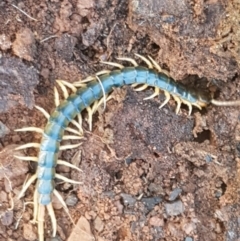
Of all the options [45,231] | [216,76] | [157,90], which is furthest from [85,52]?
[45,231]

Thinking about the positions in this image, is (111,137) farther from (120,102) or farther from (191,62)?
(191,62)

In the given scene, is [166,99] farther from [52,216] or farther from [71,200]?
[52,216]

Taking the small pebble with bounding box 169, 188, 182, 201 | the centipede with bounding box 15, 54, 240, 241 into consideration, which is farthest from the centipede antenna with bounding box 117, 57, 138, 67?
the small pebble with bounding box 169, 188, 182, 201

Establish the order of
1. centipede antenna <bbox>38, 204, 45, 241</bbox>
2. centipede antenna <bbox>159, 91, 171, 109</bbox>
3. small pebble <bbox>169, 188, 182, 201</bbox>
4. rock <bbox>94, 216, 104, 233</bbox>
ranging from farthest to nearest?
centipede antenna <bbox>159, 91, 171, 109</bbox> < small pebble <bbox>169, 188, 182, 201</bbox> < rock <bbox>94, 216, 104, 233</bbox> < centipede antenna <bbox>38, 204, 45, 241</bbox>

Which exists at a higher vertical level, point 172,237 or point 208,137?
point 208,137

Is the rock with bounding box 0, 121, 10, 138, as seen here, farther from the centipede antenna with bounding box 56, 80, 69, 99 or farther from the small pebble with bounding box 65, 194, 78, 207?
the small pebble with bounding box 65, 194, 78, 207

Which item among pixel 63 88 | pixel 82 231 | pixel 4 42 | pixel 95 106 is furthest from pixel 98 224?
pixel 4 42

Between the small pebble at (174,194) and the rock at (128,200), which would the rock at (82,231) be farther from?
the small pebble at (174,194)
